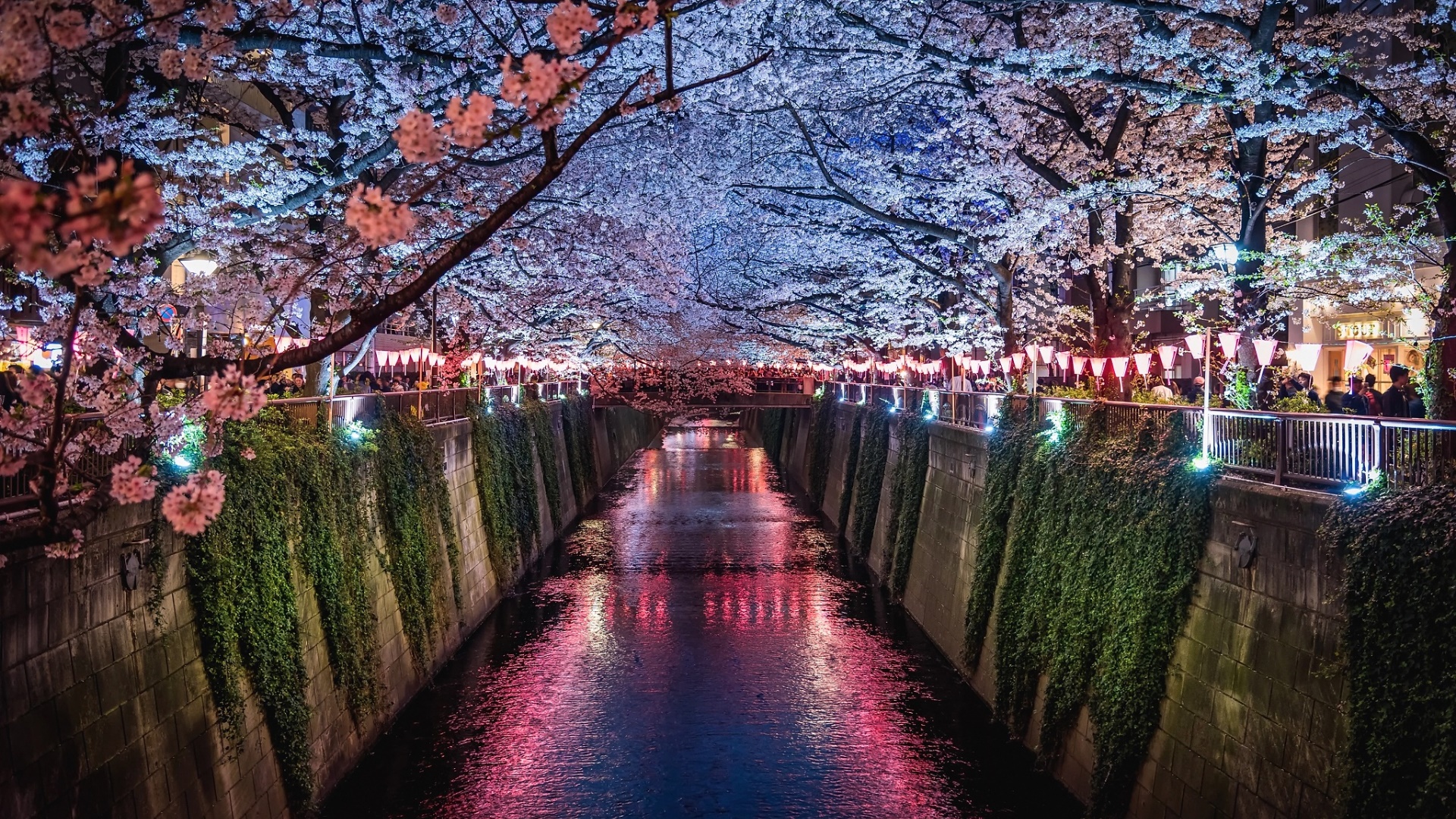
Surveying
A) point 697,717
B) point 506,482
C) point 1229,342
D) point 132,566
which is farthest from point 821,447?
point 132,566

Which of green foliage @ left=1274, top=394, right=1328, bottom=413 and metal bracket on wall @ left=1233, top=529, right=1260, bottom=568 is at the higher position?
green foliage @ left=1274, top=394, right=1328, bottom=413

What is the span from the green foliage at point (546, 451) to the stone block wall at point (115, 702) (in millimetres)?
21963

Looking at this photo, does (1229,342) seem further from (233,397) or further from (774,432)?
(774,432)

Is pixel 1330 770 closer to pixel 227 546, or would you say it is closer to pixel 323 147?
pixel 227 546

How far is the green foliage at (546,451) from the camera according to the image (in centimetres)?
3497

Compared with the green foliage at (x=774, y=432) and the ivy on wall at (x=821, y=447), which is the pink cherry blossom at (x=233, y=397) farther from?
the green foliage at (x=774, y=432)

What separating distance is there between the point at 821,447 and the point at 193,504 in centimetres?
4413

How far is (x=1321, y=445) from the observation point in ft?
28.4

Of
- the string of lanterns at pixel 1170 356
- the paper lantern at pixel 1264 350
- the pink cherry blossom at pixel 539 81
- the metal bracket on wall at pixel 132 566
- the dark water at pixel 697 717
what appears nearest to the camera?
the pink cherry blossom at pixel 539 81

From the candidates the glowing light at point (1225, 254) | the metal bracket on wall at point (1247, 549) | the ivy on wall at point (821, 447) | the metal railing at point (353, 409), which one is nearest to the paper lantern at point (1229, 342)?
the glowing light at point (1225, 254)

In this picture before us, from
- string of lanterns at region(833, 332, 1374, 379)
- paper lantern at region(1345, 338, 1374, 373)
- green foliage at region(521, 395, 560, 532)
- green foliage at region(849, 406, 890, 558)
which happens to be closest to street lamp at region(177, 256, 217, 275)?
string of lanterns at region(833, 332, 1374, 379)

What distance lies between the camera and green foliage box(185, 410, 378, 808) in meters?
10.2

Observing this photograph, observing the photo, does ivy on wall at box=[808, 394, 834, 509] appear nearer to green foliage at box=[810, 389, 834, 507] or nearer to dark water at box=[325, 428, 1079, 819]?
green foliage at box=[810, 389, 834, 507]

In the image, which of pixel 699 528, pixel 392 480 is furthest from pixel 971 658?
pixel 699 528
